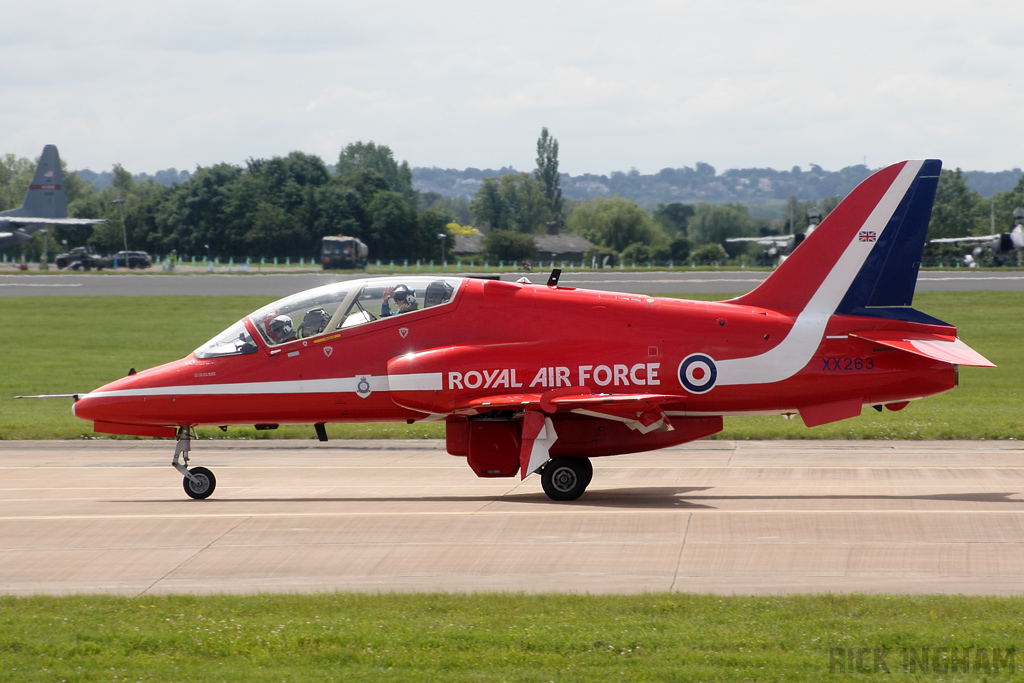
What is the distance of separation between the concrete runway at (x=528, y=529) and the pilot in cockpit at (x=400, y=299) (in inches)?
96.9

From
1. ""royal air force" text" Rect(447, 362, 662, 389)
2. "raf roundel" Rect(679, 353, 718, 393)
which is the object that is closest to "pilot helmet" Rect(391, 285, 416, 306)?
""royal air force" text" Rect(447, 362, 662, 389)

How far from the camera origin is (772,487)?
559 inches

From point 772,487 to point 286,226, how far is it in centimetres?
9456

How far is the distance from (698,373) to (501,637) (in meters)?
6.35

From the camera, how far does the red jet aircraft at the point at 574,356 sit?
13.3 meters

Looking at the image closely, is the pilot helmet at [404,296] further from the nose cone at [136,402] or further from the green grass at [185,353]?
the green grass at [185,353]

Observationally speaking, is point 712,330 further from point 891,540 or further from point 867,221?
point 891,540

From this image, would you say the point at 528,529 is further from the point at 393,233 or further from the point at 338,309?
the point at 393,233

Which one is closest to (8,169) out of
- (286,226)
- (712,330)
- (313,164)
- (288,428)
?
(313,164)

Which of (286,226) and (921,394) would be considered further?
(286,226)

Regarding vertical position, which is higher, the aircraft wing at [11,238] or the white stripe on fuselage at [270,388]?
the aircraft wing at [11,238]

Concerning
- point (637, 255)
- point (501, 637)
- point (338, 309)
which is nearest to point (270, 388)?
point (338, 309)

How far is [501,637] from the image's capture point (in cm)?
768

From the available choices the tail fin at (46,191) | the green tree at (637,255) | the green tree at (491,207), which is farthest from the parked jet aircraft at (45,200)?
the green tree at (491,207)
